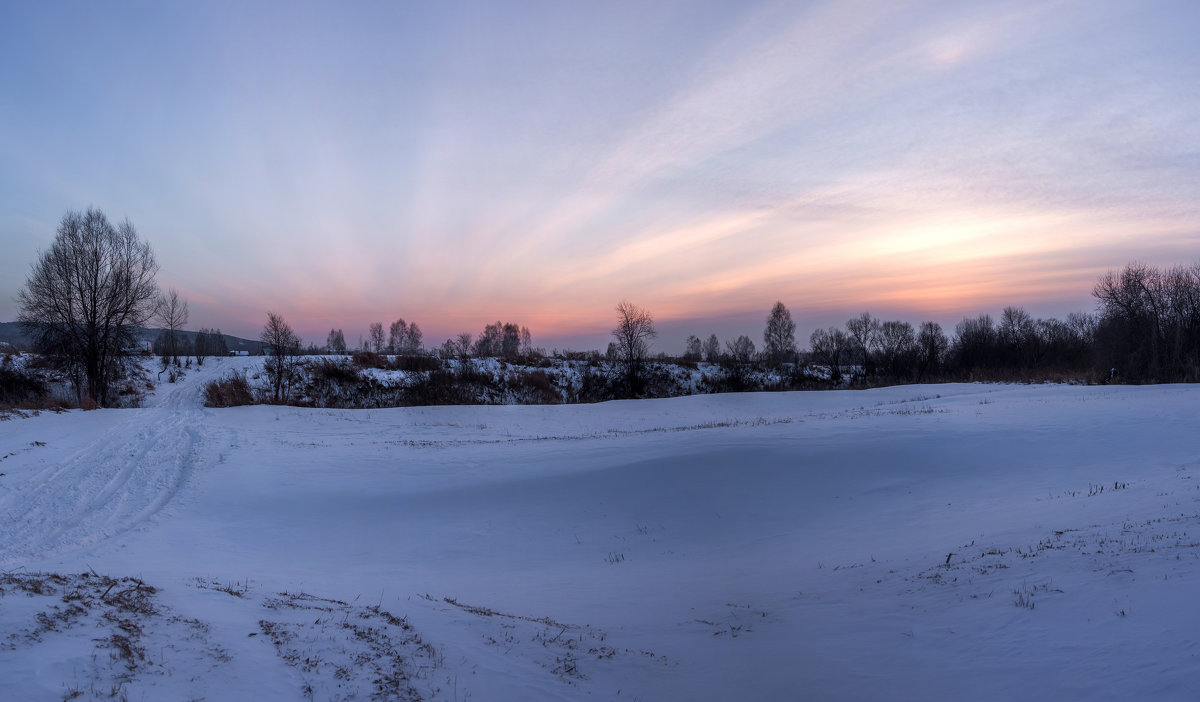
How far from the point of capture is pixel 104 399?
3369 cm

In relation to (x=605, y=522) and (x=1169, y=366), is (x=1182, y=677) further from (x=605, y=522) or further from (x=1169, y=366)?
(x=1169, y=366)

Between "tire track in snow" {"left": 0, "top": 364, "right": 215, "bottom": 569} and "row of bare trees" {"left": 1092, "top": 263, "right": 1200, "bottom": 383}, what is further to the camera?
"row of bare trees" {"left": 1092, "top": 263, "right": 1200, "bottom": 383}

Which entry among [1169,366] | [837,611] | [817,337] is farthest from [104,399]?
[817,337]

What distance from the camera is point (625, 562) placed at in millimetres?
10602

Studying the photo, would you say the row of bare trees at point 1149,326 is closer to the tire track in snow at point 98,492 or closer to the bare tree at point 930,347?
the bare tree at point 930,347

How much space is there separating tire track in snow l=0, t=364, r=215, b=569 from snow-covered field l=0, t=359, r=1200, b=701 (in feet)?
0.34

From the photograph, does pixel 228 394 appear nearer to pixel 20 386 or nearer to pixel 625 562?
pixel 20 386

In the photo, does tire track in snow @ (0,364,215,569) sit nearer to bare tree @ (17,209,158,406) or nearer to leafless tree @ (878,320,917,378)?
bare tree @ (17,209,158,406)

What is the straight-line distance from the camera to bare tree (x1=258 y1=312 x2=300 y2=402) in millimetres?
39719

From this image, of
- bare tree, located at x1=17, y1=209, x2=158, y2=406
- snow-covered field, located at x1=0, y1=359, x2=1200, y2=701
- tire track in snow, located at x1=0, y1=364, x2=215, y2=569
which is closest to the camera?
snow-covered field, located at x1=0, y1=359, x2=1200, y2=701

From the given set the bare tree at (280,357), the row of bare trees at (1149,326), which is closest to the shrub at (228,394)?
the bare tree at (280,357)

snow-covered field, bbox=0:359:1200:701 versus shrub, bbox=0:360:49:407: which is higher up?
shrub, bbox=0:360:49:407

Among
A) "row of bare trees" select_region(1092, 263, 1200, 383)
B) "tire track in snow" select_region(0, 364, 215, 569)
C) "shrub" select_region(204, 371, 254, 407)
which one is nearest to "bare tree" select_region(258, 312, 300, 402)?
"shrub" select_region(204, 371, 254, 407)

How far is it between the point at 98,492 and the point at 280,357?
29.6 m
